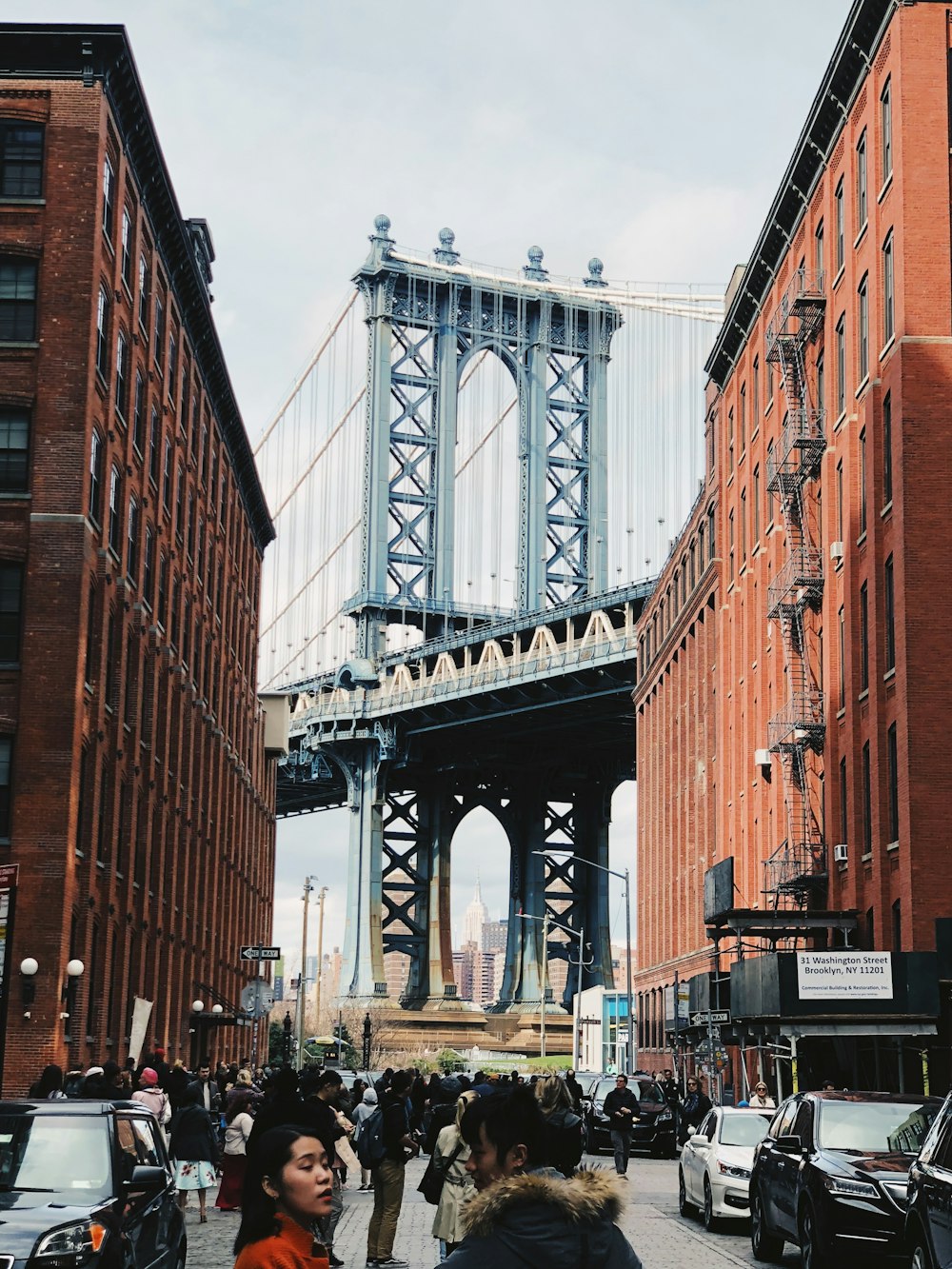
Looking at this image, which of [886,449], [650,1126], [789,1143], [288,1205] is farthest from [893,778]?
[288,1205]

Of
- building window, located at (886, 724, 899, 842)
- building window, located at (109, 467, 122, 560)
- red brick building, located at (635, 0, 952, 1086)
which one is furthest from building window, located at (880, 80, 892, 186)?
building window, located at (109, 467, 122, 560)

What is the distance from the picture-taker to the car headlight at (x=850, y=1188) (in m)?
16.0

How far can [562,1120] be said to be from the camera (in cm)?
1209

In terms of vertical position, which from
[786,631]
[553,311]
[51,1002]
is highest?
[553,311]

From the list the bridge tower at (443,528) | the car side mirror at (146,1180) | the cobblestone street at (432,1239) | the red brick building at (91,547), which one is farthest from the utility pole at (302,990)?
the car side mirror at (146,1180)

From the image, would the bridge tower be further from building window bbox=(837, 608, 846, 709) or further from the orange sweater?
the orange sweater

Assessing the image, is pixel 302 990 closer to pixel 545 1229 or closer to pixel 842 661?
pixel 842 661

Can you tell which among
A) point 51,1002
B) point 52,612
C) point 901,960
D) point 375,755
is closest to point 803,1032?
point 901,960

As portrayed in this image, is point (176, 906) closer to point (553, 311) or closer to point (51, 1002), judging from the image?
point (51, 1002)

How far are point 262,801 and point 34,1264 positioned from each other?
3084 inches

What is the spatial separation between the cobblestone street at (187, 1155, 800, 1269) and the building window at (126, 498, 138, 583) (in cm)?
1966

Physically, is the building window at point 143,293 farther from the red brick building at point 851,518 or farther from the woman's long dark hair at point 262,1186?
the woman's long dark hair at point 262,1186

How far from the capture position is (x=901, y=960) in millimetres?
34562

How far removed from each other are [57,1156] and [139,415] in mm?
35496
